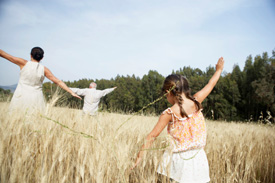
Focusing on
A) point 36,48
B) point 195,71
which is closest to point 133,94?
point 195,71

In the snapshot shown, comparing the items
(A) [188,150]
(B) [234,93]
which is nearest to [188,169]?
(A) [188,150]

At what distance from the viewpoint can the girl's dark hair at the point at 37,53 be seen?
2.75 m

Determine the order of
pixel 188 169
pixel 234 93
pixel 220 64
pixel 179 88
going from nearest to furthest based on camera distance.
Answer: pixel 188 169
pixel 179 88
pixel 220 64
pixel 234 93

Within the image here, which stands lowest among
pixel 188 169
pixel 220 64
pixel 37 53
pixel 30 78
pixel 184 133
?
pixel 188 169

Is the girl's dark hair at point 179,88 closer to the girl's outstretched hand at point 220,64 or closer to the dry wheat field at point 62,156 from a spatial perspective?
the dry wheat field at point 62,156

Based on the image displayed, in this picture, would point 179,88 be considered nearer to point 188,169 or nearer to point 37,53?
point 188,169

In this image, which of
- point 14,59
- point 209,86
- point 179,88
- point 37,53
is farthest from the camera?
point 37,53

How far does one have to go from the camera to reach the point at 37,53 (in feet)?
9.08

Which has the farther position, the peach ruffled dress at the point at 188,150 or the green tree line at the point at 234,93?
the green tree line at the point at 234,93

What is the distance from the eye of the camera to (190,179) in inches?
57.6

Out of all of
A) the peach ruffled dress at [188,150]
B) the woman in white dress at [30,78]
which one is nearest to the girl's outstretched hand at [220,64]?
the peach ruffled dress at [188,150]

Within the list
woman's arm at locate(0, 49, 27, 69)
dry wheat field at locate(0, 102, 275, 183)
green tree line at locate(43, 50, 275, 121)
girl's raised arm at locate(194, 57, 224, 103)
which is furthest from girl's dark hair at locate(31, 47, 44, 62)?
green tree line at locate(43, 50, 275, 121)

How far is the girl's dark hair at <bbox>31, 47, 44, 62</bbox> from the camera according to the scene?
9.03ft

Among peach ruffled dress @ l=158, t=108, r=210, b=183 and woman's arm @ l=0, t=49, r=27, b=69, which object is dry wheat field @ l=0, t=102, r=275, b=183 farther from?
woman's arm @ l=0, t=49, r=27, b=69
